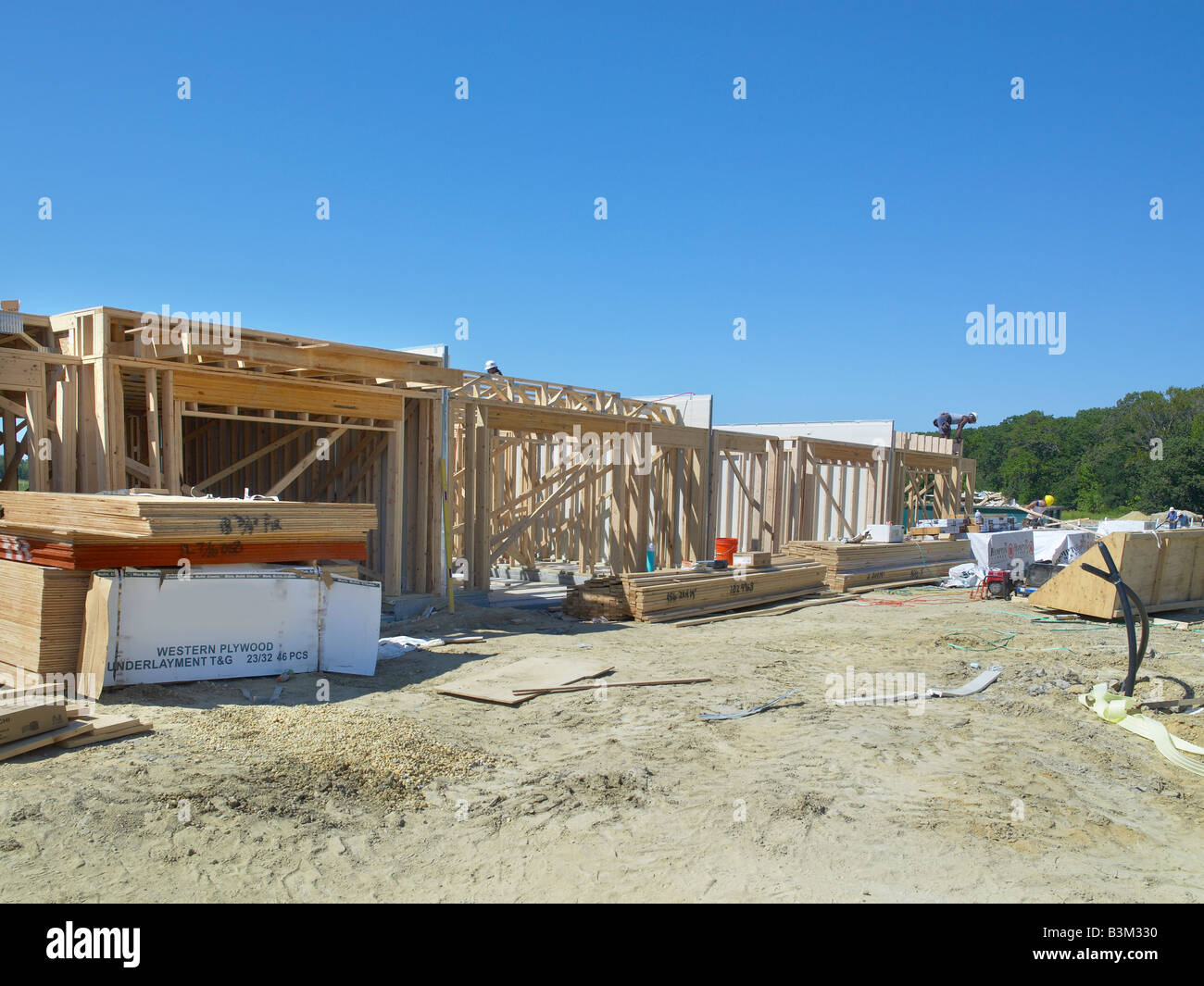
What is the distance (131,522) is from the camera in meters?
7.77

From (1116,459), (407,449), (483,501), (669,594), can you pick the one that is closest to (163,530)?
(407,449)

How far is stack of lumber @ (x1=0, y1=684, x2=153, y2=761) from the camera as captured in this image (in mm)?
6000

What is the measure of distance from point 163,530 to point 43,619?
51.8 inches

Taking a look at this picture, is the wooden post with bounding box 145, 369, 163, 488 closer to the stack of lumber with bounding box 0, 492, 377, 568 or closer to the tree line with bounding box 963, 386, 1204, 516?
the stack of lumber with bounding box 0, 492, 377, 568

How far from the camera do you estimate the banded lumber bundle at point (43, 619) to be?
7828 mm

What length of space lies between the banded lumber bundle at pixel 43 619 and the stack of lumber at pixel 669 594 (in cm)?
739

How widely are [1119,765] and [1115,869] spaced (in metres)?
2.39

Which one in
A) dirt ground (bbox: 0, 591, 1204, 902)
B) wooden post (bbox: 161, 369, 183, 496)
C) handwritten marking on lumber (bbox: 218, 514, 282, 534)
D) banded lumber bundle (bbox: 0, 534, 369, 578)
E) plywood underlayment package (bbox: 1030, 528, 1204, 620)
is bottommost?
dirt ground (bbox: 0, 591, 1204, 902)

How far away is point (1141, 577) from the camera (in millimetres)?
14430

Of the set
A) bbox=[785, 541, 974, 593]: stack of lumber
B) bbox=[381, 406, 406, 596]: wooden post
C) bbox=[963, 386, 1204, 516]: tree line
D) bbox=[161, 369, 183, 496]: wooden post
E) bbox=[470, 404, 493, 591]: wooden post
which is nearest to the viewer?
bbox=[161, 369, 183, 496]: wooden post

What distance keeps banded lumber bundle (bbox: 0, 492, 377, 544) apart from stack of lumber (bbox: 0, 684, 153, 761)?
5.32 ft

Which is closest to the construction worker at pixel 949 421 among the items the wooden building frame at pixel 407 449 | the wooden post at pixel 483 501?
the wooden building frame at pixel 407 449

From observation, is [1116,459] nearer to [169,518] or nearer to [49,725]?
[169,518]

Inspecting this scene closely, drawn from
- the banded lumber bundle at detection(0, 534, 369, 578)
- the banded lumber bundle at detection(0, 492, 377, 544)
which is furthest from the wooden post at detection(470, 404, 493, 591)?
the banded lumber bundle at detection(0, 534, 369, 578)
